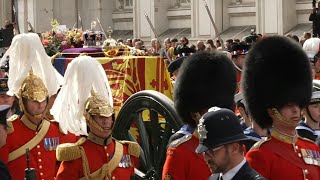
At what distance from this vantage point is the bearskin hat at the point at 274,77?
14.9 feet

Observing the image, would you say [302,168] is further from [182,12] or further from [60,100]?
[182,12]

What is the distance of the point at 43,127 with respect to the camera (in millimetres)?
6047

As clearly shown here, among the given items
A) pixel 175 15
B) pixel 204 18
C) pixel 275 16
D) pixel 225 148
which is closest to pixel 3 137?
pixel 225 148

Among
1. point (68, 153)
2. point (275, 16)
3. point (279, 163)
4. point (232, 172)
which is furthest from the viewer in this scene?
point (275, 16)

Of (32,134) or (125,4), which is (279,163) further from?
(125,4)

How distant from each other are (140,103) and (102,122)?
1359 mm

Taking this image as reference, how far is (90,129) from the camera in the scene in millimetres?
5297

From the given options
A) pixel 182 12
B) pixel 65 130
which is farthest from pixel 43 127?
pixel 182 12

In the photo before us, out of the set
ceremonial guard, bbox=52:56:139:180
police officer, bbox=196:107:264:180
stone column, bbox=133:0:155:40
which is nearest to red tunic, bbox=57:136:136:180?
ceremonial guard, bbox=52:56:139:180

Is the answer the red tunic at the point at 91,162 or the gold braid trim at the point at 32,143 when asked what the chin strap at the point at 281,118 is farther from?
the gold braid trim at the point at 32,143

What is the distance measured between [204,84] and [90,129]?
0.77 metres

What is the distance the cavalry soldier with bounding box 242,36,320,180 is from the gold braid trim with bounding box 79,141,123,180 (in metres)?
1.06

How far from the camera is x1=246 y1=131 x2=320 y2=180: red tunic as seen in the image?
4.34m

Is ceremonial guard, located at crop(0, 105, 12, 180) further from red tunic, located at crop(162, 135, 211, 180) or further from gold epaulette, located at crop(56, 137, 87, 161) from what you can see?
red tunic, located at crop(162, 135, 211, 180)
